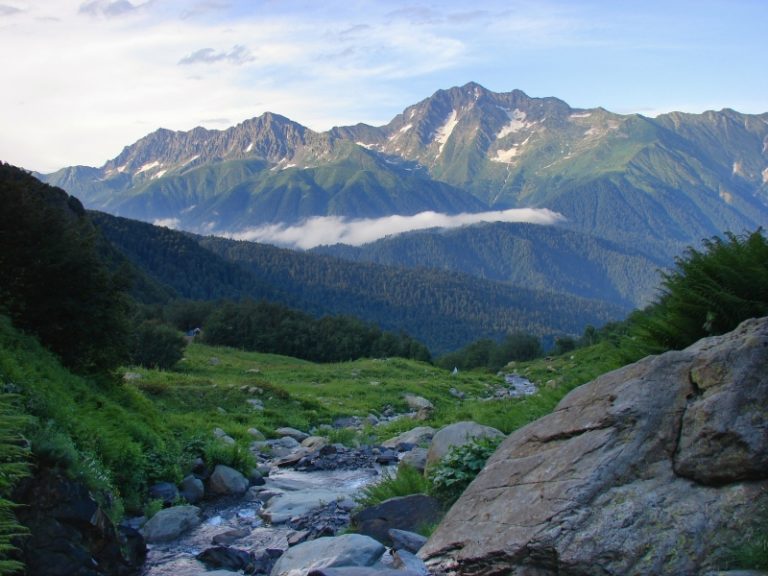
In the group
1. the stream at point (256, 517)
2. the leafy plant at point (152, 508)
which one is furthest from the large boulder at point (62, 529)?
the leafy plant at point (152, 508)

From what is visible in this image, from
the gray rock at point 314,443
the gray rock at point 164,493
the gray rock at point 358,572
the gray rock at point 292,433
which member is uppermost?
the gray rock at point 358,572

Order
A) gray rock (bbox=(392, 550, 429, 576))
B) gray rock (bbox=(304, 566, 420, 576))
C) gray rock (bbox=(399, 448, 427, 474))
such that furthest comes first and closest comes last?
1. gray rock (bbox=(399, 448, 427, 474))
2. gray rock (bbox=(392, 550, 429, 576))
3. gray rock (bbox=(304, 566, 420, 576))

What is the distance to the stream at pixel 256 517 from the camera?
12922 mm

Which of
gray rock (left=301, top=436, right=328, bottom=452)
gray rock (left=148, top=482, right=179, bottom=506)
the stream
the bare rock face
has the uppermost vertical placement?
the bare rock face

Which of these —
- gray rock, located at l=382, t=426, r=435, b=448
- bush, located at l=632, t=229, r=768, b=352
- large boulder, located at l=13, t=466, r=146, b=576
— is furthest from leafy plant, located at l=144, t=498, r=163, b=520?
bush, located at l=632, t=229, r=768, b=352

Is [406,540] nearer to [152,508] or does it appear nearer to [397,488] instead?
[397,488]

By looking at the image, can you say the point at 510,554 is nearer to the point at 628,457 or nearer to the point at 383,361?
the point at 628,457

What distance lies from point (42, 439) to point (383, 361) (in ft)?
158

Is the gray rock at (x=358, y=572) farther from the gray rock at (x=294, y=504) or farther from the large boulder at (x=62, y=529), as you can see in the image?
the gray rock at (x=294, y=504)

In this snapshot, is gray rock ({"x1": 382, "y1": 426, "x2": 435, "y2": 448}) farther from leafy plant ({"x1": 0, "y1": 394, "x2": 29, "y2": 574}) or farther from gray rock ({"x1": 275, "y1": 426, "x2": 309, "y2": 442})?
leafy plant ({"x1": 0, "y1": 394, "x2": 29, "y2": 574})

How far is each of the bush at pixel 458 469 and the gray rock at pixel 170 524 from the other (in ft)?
17.0

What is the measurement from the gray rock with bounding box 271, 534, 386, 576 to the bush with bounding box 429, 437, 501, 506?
7.81 feet

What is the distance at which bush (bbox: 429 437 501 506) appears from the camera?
13.2 m

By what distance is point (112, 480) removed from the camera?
1423 centimetres
